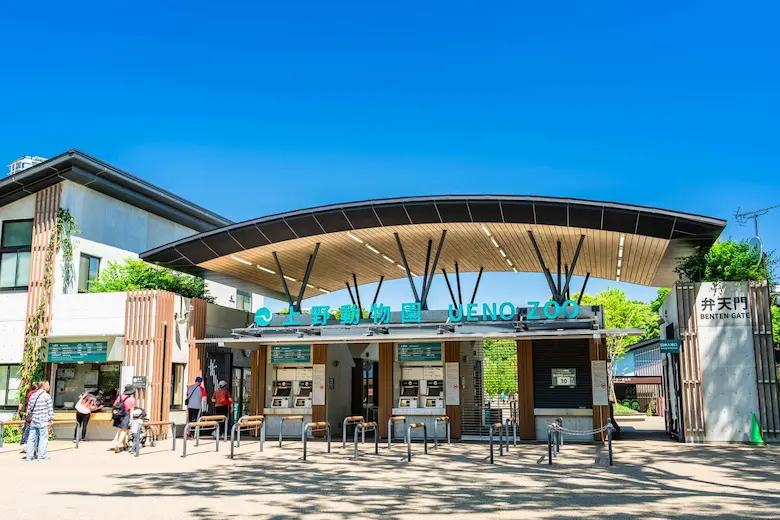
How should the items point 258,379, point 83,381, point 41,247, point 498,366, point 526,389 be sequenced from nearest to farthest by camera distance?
point 526,389 < point 83,381 < point 258,379 < point 41,247 < point 498,366

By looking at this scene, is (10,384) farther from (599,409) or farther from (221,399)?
(599,409)

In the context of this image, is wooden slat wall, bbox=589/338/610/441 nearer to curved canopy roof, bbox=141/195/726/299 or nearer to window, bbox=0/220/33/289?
curved canopy roof, bbox=141/195/726/299

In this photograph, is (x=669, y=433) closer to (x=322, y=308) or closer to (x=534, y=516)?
(x=322, y=308)

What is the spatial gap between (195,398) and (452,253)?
810 centimetres

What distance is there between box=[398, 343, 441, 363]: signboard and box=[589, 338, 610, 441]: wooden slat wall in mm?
3711

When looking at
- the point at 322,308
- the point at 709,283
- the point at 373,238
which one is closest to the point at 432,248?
the point at 373,238

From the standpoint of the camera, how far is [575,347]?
1758 centimetres

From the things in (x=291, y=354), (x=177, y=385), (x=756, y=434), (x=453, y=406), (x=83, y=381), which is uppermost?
(x=291, y=354)

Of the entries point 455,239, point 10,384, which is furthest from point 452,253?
point 10,384

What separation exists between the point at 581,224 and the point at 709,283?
3128 millimetres

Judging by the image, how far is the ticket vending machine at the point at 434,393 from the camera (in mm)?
18250

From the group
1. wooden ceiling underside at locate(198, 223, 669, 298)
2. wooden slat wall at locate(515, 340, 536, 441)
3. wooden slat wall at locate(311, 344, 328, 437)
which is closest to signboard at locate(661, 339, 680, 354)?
wooden ceiling underside at locate(198, 223, 669, 298)

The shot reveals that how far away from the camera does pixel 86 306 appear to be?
19.1 meters

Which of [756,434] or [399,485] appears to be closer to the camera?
[399,485]
